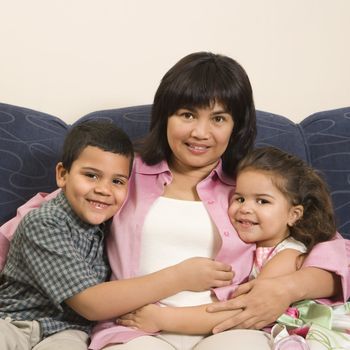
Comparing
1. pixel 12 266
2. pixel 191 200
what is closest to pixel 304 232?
pixel 191 200

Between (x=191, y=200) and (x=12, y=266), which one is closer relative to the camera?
(x=12, y=266)

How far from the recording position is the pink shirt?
4.39ft

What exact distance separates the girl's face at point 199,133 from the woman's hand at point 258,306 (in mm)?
398

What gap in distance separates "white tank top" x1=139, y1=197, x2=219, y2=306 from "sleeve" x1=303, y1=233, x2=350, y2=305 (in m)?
0.27

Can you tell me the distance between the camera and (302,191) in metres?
1.41

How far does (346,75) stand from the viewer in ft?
7.10

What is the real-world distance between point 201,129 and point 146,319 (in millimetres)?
521

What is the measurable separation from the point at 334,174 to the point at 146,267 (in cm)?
76

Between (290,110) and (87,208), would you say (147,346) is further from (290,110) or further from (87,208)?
(290,110)

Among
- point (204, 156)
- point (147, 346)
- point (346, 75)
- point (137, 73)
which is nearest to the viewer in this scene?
point (147, 346)

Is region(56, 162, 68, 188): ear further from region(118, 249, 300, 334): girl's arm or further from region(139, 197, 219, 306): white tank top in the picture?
region(118, 249, 300, 334): girl's arm

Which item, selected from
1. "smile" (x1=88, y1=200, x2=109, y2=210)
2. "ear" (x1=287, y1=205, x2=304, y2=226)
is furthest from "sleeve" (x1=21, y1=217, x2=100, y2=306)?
"ear" (x1=287, y1=205, x2=304, y2=226)

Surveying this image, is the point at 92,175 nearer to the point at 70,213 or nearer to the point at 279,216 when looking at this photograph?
the point at 70,213

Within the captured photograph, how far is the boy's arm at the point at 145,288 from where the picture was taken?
1242mm
